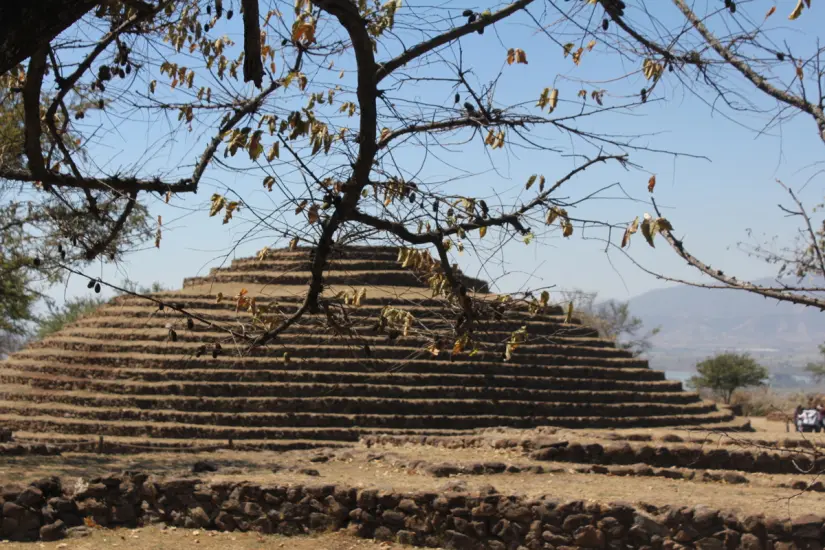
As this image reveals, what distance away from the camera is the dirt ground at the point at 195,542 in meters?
9.17

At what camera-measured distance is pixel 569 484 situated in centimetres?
1063

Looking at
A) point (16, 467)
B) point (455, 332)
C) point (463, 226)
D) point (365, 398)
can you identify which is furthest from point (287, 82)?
point (365, 398)

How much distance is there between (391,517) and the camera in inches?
378

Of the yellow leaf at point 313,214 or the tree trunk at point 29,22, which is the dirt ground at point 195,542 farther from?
the tree trunk at point 29,22

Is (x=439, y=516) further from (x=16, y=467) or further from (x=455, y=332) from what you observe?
(x=16, y=467)

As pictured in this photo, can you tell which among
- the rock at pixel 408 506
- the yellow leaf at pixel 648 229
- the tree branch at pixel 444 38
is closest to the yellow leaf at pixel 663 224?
the yellow leaf at pixel 648 229

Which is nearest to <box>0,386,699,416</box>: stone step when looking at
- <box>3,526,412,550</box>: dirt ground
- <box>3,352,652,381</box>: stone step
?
<box>3,352,652,381</box>: stone step

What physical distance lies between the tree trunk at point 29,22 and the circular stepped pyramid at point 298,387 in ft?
39.1

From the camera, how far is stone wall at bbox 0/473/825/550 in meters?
8.53

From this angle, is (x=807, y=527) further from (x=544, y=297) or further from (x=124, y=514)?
(x=124, y=514)

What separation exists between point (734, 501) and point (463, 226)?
18.3 ft

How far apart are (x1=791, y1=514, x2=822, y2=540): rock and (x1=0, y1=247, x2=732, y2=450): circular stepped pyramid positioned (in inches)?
377

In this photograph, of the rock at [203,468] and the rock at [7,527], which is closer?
the rock at [7,527]

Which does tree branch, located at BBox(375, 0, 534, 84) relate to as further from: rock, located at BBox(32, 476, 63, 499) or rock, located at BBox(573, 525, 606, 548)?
rock, located at BBox(32, 476, 63, 499)
